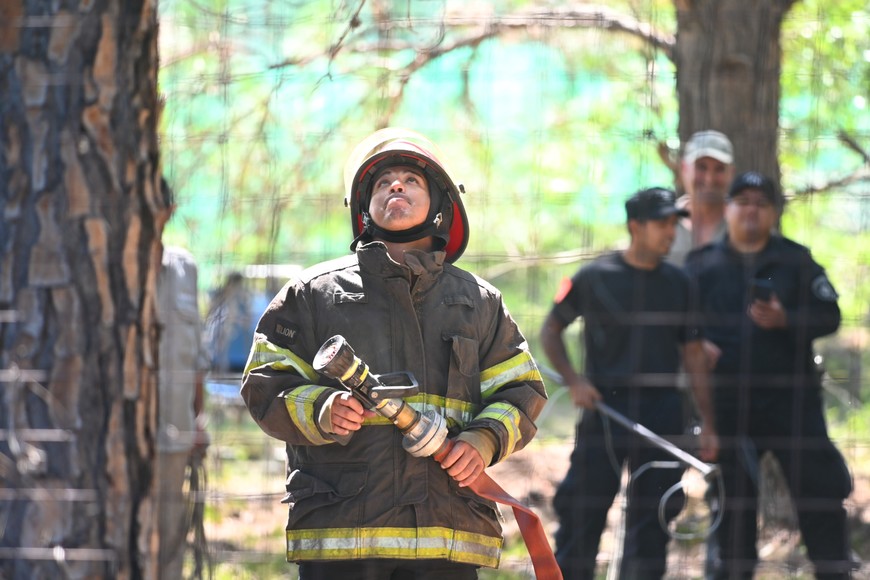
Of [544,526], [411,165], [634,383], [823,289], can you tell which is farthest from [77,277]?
[544,526]

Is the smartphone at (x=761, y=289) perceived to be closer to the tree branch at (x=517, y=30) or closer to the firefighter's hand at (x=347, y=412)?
the tree branch at (x=517, y=30)

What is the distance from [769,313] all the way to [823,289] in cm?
20

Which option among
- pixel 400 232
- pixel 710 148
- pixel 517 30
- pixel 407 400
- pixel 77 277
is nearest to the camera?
pixel 407 400

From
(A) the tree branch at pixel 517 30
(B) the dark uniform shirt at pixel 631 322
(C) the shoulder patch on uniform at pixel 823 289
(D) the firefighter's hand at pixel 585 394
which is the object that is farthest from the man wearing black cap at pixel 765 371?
(A) the tree branch at pixel 517 30

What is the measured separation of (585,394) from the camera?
3861 mm

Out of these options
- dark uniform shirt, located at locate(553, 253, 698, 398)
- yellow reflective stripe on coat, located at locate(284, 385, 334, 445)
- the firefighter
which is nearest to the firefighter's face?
the firefighter

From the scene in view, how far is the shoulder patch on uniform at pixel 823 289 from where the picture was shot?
12.2 feet

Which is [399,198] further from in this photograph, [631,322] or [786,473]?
[786,473]

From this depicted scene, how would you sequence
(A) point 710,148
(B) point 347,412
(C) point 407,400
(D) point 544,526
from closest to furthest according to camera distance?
(B) point 347,412
(C) point 407,400
(A) point 710,148
(D) point 544,526

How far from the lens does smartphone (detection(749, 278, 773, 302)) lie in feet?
12.4

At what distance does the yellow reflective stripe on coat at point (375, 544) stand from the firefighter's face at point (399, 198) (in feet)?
2.16

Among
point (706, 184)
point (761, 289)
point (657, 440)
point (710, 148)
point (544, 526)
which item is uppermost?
point (710, 148)

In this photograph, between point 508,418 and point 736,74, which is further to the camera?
point 736,74

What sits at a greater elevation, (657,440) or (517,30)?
(517,30)
